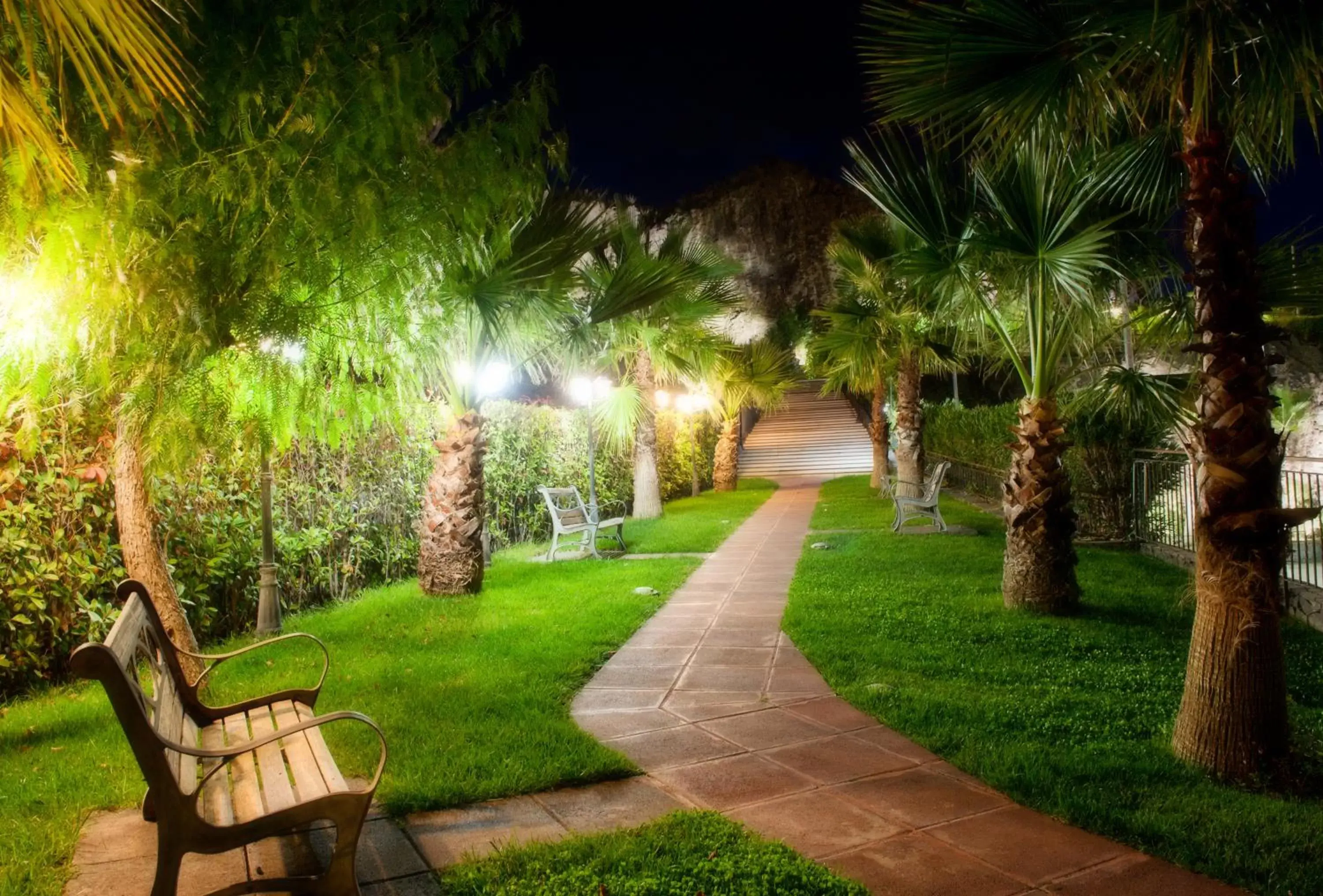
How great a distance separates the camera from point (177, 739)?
3.12m

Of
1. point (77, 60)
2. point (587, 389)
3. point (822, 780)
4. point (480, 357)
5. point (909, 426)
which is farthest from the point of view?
point (909, 426)

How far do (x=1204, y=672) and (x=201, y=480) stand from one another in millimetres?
7273

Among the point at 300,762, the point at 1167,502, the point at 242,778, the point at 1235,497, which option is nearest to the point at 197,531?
the point at 242,778

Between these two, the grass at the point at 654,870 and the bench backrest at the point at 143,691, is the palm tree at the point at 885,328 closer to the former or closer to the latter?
the grass at the point at 654,870

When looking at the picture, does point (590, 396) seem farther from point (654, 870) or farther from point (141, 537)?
point (654, 870)

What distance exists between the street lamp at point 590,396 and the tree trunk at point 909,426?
5.92m

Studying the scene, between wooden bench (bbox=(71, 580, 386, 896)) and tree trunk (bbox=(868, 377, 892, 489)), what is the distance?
18.7m

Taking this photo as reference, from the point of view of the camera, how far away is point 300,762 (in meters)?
3.11

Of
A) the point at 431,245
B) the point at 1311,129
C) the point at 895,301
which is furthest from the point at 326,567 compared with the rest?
the point at 895,301

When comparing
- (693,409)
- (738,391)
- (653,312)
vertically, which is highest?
(653,312)

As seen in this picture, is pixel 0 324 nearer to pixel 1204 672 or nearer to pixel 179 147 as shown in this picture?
pixel 179 147

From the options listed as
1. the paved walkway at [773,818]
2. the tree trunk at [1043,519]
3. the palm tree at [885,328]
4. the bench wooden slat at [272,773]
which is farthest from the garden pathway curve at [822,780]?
the palm tree at [885,328]

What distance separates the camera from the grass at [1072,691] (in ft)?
11.3

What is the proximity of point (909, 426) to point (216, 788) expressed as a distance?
1563 centimetres
